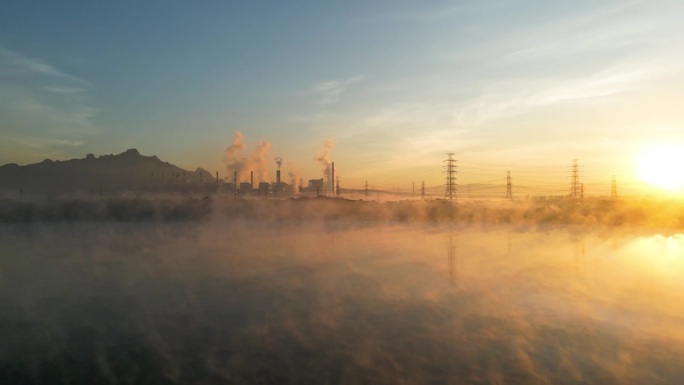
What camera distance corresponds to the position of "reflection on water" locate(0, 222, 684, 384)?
10.1 metres

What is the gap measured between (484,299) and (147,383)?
459 inches

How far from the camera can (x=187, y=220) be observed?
214 ft

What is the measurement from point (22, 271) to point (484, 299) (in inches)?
824

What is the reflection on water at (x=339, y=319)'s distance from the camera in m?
10.1

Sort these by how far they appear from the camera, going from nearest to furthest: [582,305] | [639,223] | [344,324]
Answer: [344,324] → [582,305] → [639,223]

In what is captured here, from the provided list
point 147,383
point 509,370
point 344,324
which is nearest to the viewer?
point 147,383

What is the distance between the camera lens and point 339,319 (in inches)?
548

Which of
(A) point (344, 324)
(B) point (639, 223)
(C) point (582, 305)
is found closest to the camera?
(A) point (344, 324)

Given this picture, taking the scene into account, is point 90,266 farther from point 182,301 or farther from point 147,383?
point 147,383

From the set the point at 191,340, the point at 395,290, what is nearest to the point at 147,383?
the point at 191,340

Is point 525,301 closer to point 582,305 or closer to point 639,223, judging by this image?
point 582,305

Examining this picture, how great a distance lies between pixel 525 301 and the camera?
16672 mm

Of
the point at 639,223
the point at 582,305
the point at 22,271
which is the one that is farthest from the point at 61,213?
the point at 639,223

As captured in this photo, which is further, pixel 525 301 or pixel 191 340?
pixel 525 301
